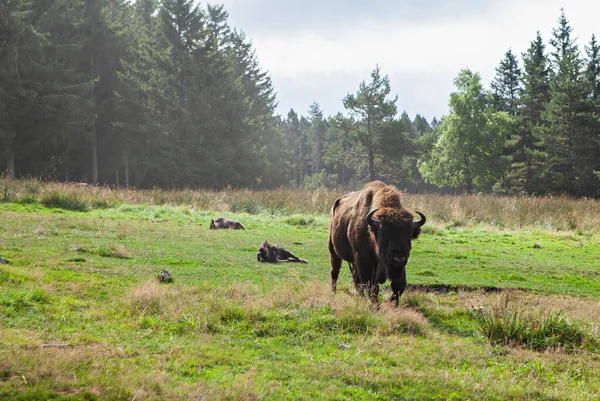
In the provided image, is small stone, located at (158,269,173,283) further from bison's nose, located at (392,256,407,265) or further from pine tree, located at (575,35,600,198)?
pine tree, located at (575,35,600,198)

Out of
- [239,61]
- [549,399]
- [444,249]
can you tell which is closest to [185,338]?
[549,399]

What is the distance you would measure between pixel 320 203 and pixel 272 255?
16.0 meters

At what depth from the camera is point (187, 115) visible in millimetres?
51812

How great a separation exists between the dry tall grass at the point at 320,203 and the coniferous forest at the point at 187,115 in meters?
14.0

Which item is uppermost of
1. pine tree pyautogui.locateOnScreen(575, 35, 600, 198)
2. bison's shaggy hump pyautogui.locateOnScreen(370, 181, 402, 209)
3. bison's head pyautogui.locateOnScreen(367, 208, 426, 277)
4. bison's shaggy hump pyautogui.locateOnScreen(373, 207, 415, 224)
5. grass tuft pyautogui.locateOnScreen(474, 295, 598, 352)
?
pine tree pyautogui.locateOnScreen(575, 35, 600, 198)

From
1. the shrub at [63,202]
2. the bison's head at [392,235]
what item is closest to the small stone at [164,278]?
the bison's head at [392,235]

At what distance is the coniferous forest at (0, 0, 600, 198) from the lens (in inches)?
1674

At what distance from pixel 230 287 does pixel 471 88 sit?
2278 inches

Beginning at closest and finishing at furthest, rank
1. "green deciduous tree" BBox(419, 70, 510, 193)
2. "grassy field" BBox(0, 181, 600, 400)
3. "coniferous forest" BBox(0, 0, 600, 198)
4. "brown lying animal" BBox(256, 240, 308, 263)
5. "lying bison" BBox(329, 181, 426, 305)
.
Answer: "grassy field" BBox(0, 181, 600, 400)
"lying bison" BBox(329, 181, 426, 305)
"brown lying animal" BBox(256, 240, 308, 263)
"coniferous forest" BBox(0, 0, 600, 198)
"green deciduous tree" BBox(419, 70, 510, 193)

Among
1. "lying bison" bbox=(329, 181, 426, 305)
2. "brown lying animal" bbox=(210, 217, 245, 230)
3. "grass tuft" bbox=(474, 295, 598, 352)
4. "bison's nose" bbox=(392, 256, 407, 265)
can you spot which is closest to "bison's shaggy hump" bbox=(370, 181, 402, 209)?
"lying bison" bbox=(329, 181, 426, 305)

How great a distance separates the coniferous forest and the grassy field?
30.3 m

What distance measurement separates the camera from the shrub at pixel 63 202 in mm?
23781

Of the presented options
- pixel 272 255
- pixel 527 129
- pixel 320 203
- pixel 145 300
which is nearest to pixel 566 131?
pixel 527 129

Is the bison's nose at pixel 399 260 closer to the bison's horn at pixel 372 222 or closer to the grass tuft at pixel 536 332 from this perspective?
the bison's horn at pixel 372 222
